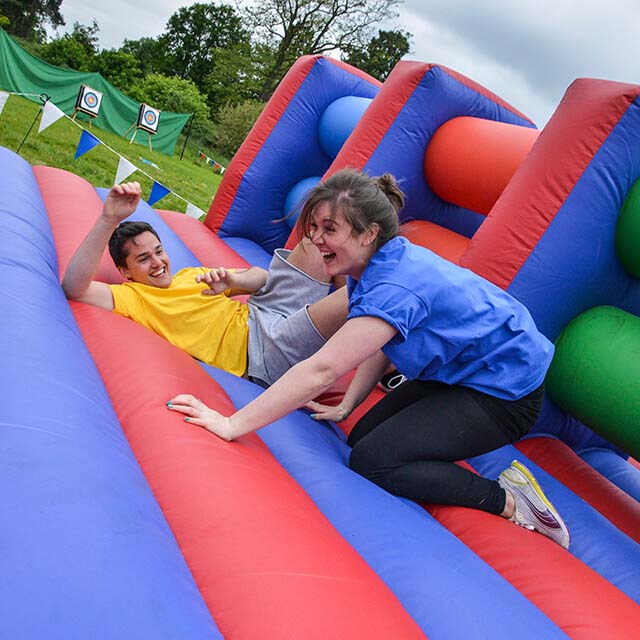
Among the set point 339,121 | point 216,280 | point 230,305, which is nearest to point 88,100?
point 339,121

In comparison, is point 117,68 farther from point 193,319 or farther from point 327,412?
point 327,412

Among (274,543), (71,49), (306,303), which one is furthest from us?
(71,49)

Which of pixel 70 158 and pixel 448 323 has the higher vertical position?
pixel 448 323

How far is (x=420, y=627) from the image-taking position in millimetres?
1148

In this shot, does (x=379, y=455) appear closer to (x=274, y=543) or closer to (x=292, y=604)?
(x=274, y=543)

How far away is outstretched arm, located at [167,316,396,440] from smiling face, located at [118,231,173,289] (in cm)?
86

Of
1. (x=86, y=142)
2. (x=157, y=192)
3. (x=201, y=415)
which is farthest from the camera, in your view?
(x=86, y=142)

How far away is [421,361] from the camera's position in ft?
5.30

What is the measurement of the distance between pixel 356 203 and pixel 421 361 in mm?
455

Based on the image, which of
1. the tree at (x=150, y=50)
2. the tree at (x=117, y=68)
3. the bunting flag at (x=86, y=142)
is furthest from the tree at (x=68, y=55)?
the bunting flag at (x=86, y=142)

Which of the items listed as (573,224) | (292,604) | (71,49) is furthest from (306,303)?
(71,49)

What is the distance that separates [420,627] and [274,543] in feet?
1.11

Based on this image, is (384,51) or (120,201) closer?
(120,201)

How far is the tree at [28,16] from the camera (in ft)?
80.8
